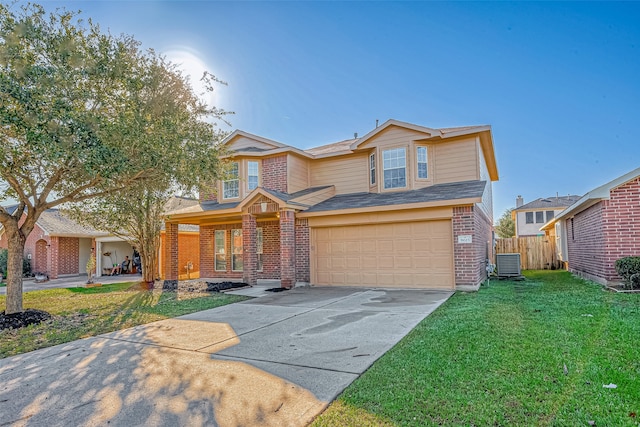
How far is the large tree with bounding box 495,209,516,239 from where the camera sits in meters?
42.5

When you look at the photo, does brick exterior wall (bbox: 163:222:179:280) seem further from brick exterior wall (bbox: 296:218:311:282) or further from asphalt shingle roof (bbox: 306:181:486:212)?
asphalt shingle roof (bbox: 306:181:486:212)

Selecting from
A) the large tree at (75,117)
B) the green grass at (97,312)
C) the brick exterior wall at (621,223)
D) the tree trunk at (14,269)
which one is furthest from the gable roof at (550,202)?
the tree trunk at (14,269)

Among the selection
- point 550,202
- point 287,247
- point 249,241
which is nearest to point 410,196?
point 287,247

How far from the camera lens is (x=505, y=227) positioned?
142ft

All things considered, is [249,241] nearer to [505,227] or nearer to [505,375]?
[505,375]

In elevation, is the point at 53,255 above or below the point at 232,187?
below

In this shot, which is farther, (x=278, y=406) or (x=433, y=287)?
(x=433, y=287)

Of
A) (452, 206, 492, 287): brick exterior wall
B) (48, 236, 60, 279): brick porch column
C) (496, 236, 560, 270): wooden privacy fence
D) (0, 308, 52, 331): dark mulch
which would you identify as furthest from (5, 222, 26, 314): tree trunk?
(496, 236, 560, 270): wooden privacy fence

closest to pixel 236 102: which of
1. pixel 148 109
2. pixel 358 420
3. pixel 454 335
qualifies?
pixel 148 109

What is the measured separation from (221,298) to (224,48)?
714cm

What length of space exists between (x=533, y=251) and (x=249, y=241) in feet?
52.7

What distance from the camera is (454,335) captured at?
219 inches

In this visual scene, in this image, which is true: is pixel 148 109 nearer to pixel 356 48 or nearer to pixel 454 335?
pixel 356 48

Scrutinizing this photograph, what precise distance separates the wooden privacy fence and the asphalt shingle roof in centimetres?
1015
